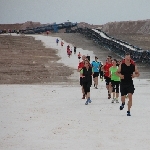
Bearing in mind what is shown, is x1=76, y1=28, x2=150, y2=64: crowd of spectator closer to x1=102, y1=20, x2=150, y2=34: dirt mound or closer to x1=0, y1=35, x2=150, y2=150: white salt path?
x1=0, y1=35, x2=150, y2=150: white salt path

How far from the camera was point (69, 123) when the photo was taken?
932 centimetres

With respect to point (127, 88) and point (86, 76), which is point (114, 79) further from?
point (127, 88)

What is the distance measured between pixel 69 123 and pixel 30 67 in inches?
716

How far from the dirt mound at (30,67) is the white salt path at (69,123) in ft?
22.3

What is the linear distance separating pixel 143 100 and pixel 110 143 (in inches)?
247

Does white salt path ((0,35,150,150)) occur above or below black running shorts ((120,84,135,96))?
below

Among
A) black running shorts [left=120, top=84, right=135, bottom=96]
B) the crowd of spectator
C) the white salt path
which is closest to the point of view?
the white salt path

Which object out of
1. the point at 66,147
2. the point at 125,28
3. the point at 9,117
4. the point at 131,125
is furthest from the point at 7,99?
the point at 125,28

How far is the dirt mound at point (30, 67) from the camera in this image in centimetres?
2148

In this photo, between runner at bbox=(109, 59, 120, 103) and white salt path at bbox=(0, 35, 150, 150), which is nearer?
white salt path at bbox=(0, 35, 150, 150)

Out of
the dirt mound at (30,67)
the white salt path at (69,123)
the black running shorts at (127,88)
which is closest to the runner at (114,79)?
the white salt path at (69,123)

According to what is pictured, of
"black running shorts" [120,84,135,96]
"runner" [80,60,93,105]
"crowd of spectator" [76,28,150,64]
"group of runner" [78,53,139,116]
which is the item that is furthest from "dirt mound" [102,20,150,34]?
"black running shorts" [120,84,135,96]

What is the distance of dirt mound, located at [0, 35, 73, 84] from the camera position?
21484 millimetres

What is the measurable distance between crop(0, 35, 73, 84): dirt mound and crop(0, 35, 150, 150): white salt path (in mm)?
6792
